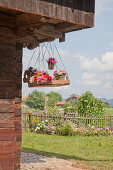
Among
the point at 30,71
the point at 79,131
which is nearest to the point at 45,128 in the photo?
the point at 79,131

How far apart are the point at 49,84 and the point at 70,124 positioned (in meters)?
8.99

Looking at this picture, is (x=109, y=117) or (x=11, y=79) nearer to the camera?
(x=11, y=79)

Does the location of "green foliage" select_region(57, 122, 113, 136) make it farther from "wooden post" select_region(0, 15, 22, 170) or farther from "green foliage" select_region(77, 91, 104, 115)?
"wooden post" select_region(0, 15, 22, 170)

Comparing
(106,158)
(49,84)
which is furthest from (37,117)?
(49,84)

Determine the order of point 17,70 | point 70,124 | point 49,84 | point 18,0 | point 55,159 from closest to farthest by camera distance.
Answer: point 18,0 < point 17,70 < point 49,84 < point 55,159 < point 70,124

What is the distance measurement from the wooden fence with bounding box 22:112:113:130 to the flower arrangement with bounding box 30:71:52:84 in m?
9.40

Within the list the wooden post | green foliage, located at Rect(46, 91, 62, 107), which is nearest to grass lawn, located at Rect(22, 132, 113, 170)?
the wooden post

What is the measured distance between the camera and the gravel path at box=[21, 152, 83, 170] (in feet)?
26.4

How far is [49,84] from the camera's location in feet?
24.4

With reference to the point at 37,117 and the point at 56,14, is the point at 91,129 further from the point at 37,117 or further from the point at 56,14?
Result: the point at 56,14

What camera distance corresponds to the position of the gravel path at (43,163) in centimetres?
804

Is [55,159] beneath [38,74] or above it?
beneath

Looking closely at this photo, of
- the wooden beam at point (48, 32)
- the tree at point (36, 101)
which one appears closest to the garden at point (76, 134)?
the wooden beam at point (48, 32)

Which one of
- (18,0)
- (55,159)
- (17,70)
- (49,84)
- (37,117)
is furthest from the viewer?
(37,117)
